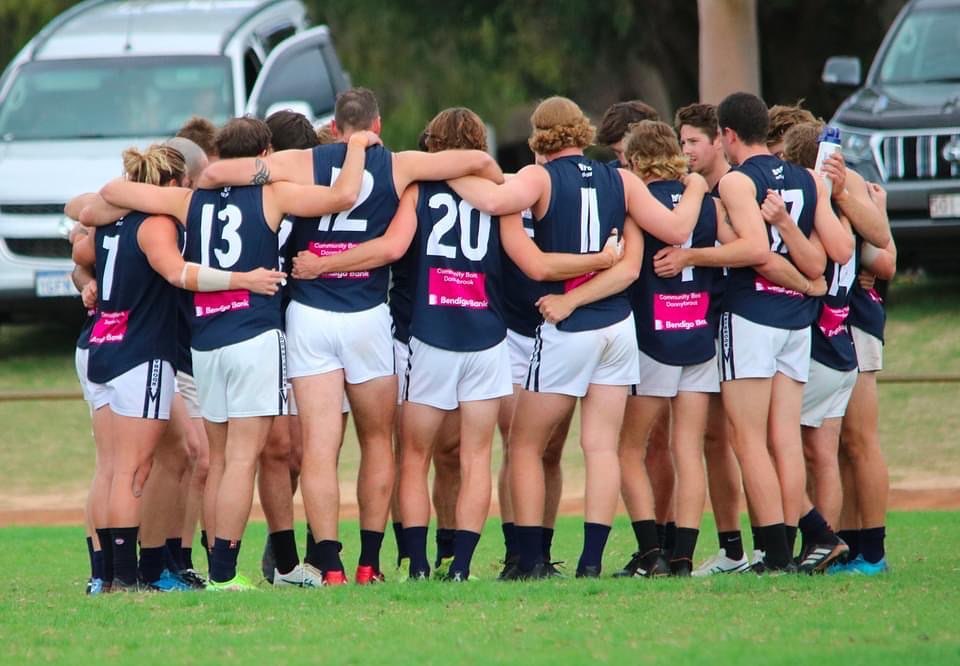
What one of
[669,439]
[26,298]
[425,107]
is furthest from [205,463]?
[425,107]

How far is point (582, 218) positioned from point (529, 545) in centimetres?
171

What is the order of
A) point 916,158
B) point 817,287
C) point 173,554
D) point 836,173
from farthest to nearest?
point 916,158 → point 173,554 → point 836,173 → point 817,287

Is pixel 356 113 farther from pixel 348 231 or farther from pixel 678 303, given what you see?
pixel 678 303

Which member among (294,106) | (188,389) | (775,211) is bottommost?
(188,389)

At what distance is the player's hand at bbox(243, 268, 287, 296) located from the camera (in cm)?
846

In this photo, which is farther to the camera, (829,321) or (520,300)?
(520,300)

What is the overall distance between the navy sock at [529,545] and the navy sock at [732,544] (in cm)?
117

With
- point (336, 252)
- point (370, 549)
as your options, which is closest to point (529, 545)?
point (370, 549)

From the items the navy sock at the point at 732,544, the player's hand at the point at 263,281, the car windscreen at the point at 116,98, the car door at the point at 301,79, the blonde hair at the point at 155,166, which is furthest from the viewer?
the car door at the point at 301,79

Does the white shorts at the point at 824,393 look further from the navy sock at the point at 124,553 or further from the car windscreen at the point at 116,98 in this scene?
the car windscreen at the point at 116,98

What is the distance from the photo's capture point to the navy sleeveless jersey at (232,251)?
27.9 ft

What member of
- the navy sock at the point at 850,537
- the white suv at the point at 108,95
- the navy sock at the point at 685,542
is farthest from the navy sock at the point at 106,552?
the white suv at the point at 108,95

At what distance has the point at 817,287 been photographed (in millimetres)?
9031

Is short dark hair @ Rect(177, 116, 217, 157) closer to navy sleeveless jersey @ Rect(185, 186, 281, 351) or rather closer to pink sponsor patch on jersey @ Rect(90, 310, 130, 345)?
navy sleeveless jersey @ Rect(185, 186, 281, 351)
